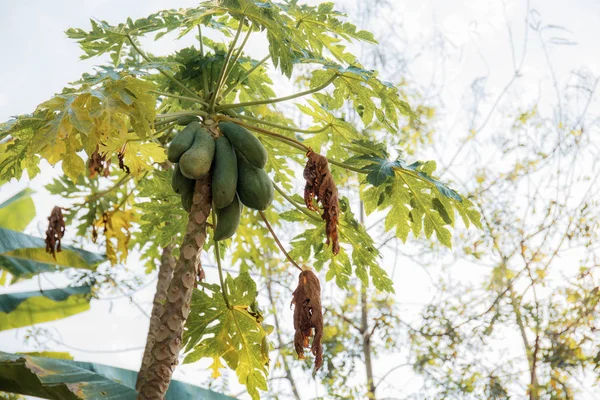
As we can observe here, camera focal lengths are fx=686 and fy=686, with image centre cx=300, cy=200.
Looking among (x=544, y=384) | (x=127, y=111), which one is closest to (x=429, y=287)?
(x=544, y=384)

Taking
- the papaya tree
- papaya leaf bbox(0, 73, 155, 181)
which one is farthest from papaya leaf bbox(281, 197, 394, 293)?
papaya leaf bbox(0, 73, 155, 181)

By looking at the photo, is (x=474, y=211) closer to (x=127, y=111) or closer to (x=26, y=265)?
(x=127, y=111)

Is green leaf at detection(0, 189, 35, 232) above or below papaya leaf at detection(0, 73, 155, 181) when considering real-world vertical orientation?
above

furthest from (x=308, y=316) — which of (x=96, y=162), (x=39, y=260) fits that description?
(x=39, y=260)

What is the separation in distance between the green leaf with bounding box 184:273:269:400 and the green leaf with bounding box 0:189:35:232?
320cm

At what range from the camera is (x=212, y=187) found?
6.58 ft

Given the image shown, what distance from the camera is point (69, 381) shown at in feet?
9.96

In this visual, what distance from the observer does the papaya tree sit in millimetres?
1863

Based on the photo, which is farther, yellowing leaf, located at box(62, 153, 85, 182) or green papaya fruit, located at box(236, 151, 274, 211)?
green papaya fruit, located at box(236, 151, 274, 211)

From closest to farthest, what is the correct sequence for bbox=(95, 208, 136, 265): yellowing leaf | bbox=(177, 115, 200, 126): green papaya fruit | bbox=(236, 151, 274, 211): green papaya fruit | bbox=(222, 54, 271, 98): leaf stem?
1. bbox=(236, 151, 274, 211): green papaya fruit
2. bbox=(177, 115, 200, 126): green papaya fruit
3. bbox=(222, 54, 271, 98): leaf stem
4. bbox=(95, 208, 136, 265): yellowing leaf

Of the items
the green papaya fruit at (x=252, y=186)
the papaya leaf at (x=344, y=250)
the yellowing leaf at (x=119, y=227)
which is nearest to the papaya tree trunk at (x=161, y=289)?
the yellowing leaf at (x=119, y=227)

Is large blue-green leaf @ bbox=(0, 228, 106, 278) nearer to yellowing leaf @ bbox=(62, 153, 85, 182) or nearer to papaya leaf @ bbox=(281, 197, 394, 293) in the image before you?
papaya leaf @ bbox=(281, 197, 394, 293)

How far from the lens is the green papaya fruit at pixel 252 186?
2.04 metres

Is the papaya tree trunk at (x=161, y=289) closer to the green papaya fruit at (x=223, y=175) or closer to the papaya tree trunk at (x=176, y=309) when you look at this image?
the papaya tree trunk at (x=176, y=309)
